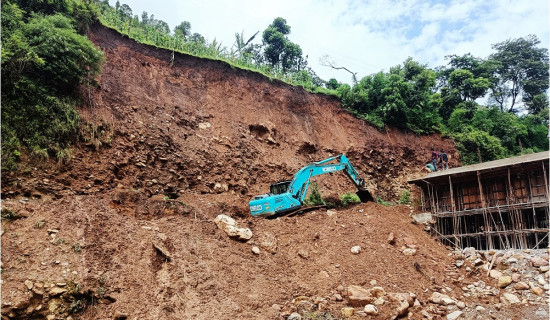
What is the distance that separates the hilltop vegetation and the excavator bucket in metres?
8.33

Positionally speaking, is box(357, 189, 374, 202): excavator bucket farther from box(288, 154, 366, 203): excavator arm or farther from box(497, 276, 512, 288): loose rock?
box(497, 276, 512, 288): loose rock

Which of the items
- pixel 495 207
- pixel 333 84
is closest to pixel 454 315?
pixel 495 207

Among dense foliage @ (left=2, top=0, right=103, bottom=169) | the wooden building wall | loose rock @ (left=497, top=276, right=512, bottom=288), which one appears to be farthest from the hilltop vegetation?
loose rock @ (left=497, top=276, right=512, bottom=288)

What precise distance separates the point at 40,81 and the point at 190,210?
19.3ft

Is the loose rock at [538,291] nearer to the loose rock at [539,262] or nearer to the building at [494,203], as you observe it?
the loose rock at [539,262]

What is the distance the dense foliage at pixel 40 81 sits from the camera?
31.6ft

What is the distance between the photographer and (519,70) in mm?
29312

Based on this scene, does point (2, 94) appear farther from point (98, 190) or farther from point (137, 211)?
point (137, 211)

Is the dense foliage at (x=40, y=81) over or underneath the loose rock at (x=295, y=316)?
over

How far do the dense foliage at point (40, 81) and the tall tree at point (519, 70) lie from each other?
2953 cm

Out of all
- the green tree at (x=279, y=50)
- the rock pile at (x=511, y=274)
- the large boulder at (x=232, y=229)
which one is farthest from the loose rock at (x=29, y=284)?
the green tree at (x=279, y=50)

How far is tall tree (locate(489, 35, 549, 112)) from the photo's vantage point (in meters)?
28.7

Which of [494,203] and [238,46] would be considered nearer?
[494,203]

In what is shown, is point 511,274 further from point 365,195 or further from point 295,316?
point 295,316
